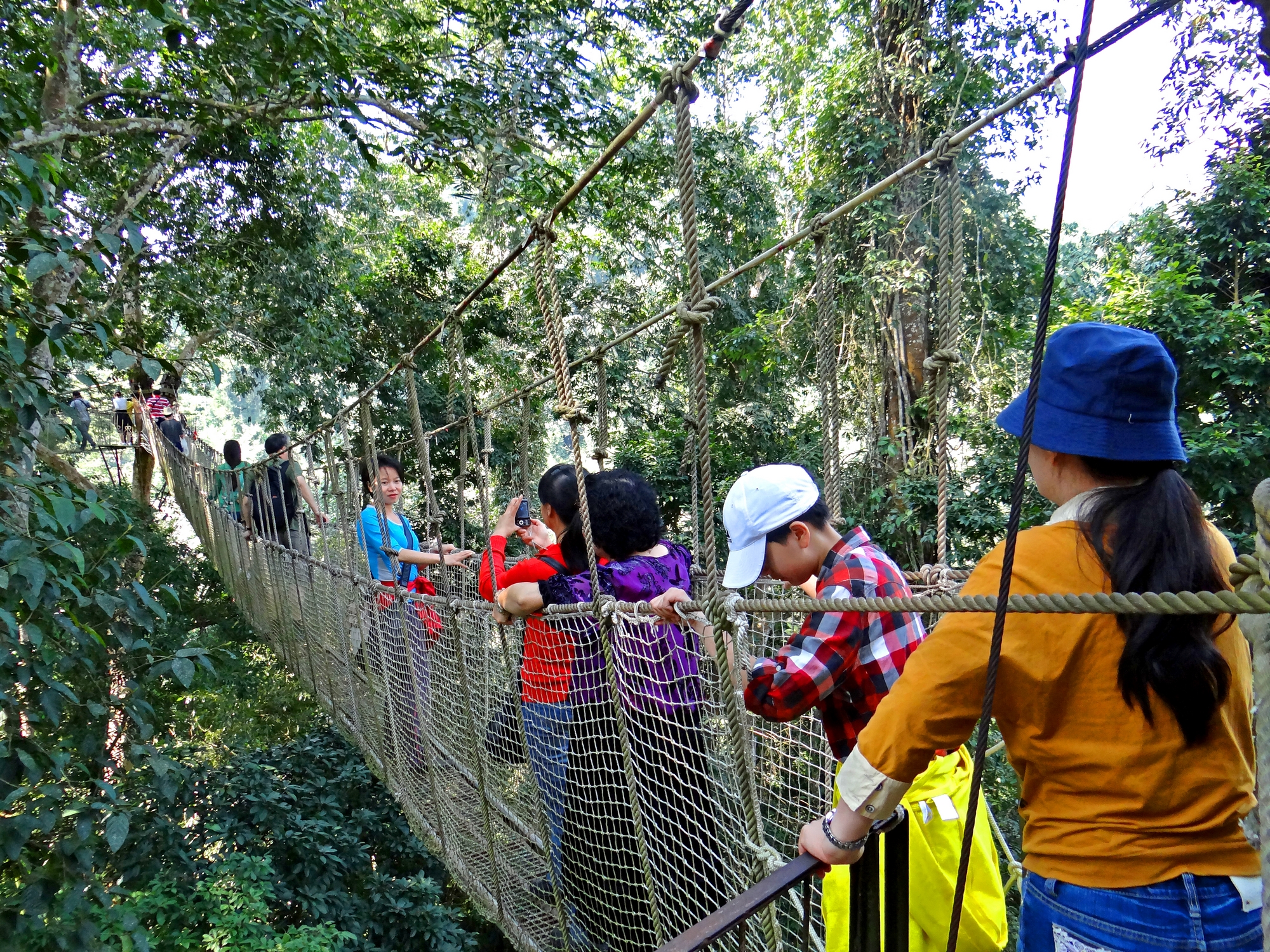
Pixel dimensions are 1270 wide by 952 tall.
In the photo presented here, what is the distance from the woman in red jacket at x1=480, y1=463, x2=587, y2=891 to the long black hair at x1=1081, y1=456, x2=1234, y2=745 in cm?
96

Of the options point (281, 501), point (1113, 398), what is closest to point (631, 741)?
point (1113, 398)

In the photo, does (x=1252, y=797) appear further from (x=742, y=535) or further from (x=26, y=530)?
(x=26, y=530)

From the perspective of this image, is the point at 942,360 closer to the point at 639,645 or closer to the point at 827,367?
the point at 827,367

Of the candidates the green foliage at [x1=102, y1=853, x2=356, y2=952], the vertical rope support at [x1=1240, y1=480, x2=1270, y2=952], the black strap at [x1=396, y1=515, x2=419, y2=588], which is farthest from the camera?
the green foliage at [x1=102, y1=853, x2=356, y2=952]

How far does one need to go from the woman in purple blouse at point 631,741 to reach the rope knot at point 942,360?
0.54 m

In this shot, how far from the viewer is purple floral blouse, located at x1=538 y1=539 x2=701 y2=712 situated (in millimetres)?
1214

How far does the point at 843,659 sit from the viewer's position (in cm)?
79

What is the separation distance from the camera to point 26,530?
1.37 metres

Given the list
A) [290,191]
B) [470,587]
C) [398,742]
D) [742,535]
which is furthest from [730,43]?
[742,535]

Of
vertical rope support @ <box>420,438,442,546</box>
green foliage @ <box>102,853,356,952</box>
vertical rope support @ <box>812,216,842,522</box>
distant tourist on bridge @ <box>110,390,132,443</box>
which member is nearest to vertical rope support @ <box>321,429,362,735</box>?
vertical rope support @ <box>420,438,442,546</box>

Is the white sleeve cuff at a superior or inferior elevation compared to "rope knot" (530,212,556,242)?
inferior

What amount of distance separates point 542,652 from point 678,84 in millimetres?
996

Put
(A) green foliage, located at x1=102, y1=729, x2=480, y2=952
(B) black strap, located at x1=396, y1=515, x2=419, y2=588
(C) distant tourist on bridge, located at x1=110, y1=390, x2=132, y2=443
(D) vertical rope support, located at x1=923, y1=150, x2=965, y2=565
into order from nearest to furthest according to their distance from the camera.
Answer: (D) vertical rope support, located at x1=923, y1=150, x2=965, y2=565 < (B) black strap, located at x1=396, y1=515, x2=419, y2=588 < (A) green foliage, located at x1=102, y1=729, x2=480, y2=952 < (C) distant tourist on bridge, located at x1=110, y1=390, x2=132, y2=443

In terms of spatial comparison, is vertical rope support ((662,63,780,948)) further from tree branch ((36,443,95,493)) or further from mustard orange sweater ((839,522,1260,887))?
tree branch ((36,443,95,493))
